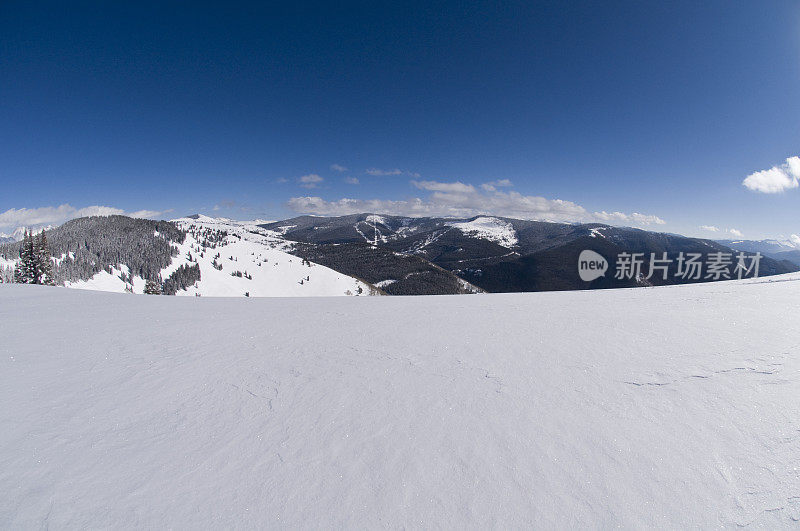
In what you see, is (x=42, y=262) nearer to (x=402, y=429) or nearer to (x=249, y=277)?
(x=402, y=429)

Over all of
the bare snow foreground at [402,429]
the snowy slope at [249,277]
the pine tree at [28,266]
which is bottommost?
the snowy slope at [249,277]

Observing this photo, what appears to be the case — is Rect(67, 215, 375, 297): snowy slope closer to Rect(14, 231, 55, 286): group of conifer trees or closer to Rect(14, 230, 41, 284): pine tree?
Rect(14, 231, 55, 286): group of conifer trees

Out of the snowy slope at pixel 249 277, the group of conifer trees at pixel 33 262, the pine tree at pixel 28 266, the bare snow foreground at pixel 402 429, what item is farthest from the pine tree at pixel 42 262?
the snowy slope at pixel 249 277

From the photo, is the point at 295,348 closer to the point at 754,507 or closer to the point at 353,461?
the point at 353,461

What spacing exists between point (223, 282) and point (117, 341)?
117160 mm

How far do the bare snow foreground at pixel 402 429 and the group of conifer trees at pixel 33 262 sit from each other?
153 ft

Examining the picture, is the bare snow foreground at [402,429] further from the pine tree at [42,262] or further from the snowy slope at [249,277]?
the snowy slope at [249,277]

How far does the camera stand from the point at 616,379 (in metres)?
3.84

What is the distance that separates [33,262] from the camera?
36.4 m

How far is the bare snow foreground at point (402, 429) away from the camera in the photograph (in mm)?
2129

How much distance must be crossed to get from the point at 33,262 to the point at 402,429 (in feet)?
177

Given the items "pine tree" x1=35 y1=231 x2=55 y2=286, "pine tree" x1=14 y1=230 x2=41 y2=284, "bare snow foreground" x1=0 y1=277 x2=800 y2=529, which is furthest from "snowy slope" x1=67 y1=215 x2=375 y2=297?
"bare snow foreground" x1=0 y1=277 x2=800 y2=529

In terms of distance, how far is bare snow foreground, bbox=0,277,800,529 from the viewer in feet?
6.98

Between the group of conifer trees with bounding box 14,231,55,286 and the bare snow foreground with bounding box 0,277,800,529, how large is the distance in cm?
4658
